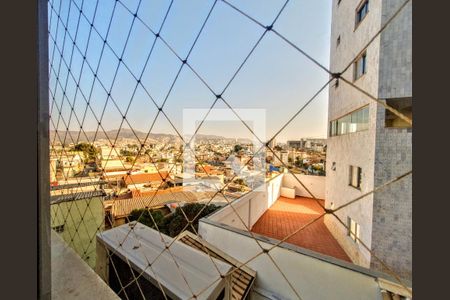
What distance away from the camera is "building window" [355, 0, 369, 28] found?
99.4 inches

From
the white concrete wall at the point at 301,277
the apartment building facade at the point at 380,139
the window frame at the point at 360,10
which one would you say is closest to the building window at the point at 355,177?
the apartment building facade at the point at 380,139

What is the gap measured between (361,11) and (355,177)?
2.28 meters

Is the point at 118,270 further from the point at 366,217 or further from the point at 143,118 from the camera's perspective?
the point at 366,217

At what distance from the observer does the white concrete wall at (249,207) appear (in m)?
2.91

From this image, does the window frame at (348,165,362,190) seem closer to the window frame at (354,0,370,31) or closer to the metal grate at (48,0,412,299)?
the window frame at (354,0,370,31)

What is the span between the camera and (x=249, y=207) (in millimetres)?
3566

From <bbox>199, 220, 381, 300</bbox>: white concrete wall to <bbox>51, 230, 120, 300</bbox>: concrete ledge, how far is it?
1480 millimetres

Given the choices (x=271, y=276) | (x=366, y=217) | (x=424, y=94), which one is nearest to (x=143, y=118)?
(x=424, y=94)

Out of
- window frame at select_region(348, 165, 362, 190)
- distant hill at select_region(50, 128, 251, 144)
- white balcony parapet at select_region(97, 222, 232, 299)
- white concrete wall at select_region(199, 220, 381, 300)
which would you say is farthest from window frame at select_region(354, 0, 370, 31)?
white balcony parapet at select_region(97, 222, 232, 299)

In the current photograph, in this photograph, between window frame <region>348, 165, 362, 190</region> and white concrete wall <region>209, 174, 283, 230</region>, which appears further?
white concrete wall <region>209, 174, 283, 230</region>

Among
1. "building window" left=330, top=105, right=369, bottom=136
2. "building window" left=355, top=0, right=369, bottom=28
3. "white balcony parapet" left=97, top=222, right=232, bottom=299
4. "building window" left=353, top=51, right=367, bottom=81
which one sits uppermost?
"building window" left=355, top=0, right=369, bottom=28

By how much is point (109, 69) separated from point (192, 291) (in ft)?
3.12

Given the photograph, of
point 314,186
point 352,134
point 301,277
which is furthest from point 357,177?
point 314,186

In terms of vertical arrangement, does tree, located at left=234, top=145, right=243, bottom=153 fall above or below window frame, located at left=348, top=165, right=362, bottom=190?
above
